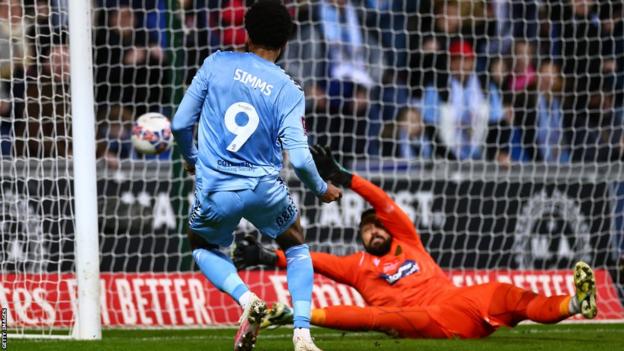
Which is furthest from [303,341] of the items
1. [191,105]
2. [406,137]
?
[406,137]

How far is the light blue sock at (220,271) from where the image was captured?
5641mm

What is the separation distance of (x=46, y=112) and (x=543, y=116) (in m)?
4.93

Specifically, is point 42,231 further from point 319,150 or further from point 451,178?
point 451,178

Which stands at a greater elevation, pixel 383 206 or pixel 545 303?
pixel 383 206

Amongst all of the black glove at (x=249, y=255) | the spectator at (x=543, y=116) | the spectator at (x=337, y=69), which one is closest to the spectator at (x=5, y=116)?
the black glove at (x=249, y=255)

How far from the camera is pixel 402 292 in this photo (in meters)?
7.67

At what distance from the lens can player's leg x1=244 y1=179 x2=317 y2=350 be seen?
5562 mm

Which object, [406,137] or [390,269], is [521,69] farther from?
[390,269]

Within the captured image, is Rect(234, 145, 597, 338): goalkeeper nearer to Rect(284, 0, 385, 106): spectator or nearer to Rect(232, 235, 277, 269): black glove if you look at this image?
Rect(232, 235, 277, 269): black glove

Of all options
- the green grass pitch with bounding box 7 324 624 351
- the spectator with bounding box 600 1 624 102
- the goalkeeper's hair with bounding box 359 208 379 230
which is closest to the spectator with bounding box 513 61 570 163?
the spectator with bounding box 600 1 624 102

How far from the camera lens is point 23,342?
23.1 feet

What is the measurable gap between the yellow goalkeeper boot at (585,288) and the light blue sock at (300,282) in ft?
4.97

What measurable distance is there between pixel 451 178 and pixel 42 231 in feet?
12.2

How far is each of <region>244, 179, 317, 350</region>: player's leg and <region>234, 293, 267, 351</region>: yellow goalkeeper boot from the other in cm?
24
